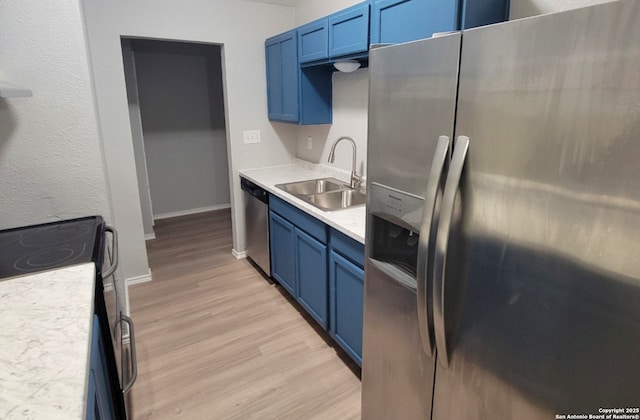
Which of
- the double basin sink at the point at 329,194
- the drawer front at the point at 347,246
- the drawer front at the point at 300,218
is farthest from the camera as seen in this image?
the double basin sink at the point at 329,194

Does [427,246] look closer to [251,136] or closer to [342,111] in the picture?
[342,111]

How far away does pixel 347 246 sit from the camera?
1.92m

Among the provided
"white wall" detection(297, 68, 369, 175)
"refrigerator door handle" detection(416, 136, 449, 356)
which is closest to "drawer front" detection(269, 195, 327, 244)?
"white wall" detection(297, 68, 369, 175)

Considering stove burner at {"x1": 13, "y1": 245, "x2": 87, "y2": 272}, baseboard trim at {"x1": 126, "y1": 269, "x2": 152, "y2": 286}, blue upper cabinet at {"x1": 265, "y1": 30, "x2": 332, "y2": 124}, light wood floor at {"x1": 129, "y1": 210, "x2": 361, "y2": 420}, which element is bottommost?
light wood floor at {"x1": 129, "y1": 210, "x2": 361, "y2": 420}

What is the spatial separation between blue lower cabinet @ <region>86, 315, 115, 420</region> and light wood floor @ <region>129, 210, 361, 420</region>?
64 cm

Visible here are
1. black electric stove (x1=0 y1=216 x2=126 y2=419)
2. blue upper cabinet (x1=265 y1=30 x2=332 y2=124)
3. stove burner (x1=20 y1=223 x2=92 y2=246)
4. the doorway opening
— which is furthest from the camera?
the doorway opening

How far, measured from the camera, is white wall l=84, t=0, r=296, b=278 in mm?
2701

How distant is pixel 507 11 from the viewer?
1.59m

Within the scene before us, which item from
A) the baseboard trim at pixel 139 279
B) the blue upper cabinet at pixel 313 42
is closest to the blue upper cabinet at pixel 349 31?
the blue upper cabinet at pixel 313 42

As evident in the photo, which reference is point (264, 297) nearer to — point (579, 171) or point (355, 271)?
point (355, 271)

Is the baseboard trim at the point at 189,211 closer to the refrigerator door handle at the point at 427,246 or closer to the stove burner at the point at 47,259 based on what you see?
the stove burner at the point at 47,259

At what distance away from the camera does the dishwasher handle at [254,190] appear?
2936mm

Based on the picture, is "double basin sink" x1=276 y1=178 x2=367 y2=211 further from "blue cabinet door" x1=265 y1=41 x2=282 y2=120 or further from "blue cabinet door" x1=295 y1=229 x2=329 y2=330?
"blue cabinet door" x1=265 y1=41 x2=282 y2=120

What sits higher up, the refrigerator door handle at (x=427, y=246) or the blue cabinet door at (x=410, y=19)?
the blue cabinet door at (x=410, y=19)
